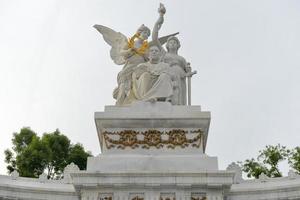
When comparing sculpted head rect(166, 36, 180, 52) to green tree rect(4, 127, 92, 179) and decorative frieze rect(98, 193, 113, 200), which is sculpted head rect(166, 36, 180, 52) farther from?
green tree rect(4, 127, 92, 179)

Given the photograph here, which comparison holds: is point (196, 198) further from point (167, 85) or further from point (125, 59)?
point (125, 59)

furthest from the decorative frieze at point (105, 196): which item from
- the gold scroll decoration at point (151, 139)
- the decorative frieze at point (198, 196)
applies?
the decorative frieze at point (198, 196)

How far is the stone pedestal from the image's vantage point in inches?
781

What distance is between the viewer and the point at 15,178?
24.4 m

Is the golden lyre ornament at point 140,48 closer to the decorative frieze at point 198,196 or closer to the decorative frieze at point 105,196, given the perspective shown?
the decorative frieze at point 105,196

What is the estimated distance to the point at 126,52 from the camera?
22969 mm

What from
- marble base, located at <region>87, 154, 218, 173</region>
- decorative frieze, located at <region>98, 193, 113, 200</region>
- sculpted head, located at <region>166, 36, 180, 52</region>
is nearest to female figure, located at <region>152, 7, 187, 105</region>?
sculpted head, located at <region>166, 36, 180, 52</region>

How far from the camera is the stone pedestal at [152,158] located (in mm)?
19844

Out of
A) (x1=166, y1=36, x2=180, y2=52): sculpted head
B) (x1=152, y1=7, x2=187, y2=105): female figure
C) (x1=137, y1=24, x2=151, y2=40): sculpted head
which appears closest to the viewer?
(x1=152, y1=7, x2=187, y2=105): female figure

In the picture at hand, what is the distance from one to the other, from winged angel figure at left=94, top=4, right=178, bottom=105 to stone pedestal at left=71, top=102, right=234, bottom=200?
97 cm

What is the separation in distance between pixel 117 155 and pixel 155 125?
175cm

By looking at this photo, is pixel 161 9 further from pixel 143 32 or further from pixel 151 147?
pixel 151 147

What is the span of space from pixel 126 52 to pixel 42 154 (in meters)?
18.9

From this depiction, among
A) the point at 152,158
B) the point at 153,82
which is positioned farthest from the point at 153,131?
the point at 153,82
